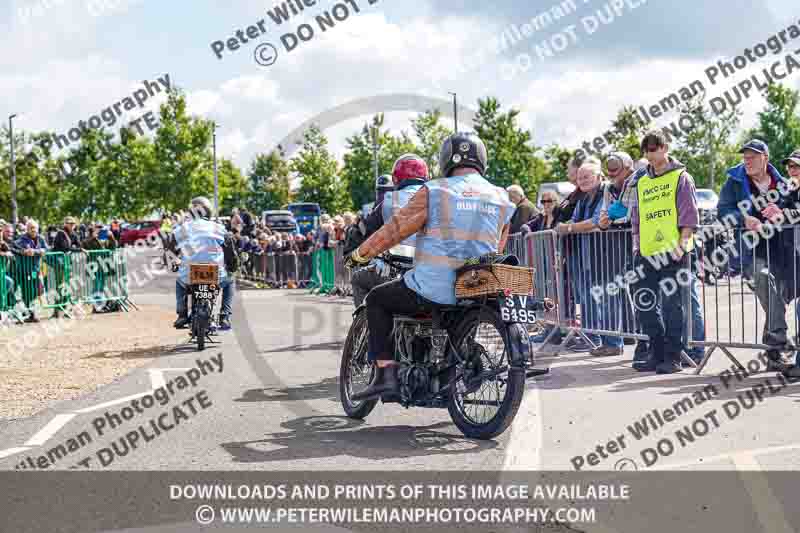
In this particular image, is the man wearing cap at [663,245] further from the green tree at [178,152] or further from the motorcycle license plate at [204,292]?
the green tree at [178,152]

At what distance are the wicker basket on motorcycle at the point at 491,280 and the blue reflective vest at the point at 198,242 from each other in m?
7.10

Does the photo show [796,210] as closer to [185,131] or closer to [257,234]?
[257,234]

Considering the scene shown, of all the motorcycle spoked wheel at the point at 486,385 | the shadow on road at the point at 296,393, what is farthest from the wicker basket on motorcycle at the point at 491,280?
the shadow on road at the point at 296,393

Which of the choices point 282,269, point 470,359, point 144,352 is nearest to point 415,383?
point 470,359

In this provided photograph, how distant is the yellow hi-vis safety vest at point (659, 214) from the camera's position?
8352 mm

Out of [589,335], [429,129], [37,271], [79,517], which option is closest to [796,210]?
[589,335]

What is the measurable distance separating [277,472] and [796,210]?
522 centimetres

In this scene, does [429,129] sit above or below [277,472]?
above

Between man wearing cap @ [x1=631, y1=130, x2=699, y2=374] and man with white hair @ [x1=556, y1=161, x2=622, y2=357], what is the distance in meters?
0.86

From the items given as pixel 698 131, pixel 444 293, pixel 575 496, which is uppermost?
pixel 698 131

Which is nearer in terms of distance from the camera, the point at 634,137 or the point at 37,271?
the point at 37,271

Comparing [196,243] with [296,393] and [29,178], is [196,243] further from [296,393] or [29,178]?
[29,178]

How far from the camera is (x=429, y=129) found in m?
57.4

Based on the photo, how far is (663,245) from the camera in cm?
840
